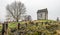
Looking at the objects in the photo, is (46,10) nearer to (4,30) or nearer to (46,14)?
(46,14)

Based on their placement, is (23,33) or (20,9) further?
(20,9)

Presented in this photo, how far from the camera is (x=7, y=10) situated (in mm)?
66750

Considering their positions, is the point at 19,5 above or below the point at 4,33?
above

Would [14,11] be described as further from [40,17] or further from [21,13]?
[40,17]

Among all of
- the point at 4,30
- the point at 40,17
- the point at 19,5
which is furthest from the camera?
the point at 19,5

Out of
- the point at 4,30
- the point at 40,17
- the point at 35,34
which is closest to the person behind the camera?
the point at 4,30

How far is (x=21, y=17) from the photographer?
62.7 meters

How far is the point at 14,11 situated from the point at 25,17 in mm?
5561

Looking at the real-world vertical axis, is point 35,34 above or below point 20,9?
below

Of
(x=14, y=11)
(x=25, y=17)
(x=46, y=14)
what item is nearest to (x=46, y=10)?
(x=46, y=14)

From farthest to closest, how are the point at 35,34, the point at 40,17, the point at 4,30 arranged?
the point at 40,17 → the point at 35,34 → the point at 4,30

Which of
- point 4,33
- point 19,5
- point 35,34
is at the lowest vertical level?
point 35,34

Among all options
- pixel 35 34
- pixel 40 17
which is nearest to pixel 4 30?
pixel 35 34

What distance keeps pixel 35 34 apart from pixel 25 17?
38.5 m
